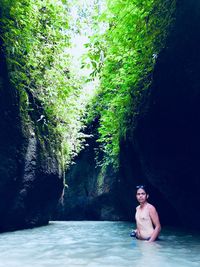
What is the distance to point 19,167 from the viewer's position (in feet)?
30.9

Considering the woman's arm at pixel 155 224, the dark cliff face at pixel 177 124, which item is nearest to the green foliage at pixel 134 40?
the dark cliff face at pixel 177 124

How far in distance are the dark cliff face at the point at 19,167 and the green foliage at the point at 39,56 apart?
50 centimetres

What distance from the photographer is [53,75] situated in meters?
11.1

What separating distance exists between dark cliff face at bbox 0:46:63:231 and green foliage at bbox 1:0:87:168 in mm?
504

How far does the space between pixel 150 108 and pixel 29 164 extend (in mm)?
4242

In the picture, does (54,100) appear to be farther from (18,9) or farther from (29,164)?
(18,9)

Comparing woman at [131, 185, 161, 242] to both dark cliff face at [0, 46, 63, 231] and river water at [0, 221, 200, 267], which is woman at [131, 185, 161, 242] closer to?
river water at [0, 221, 200, 267]

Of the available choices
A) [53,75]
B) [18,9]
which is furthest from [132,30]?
[53,75]

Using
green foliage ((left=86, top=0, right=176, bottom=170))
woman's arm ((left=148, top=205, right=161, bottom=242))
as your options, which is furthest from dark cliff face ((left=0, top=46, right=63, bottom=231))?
woman's arm ((left=148, top=205, right=161, bottom=242))

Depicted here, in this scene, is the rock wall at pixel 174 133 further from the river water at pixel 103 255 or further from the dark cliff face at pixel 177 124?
the river water at pixel 103 255

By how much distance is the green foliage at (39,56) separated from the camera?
27.3ft

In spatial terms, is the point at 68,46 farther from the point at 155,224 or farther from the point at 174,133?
the point at 155,224

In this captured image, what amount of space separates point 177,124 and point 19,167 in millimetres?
4713

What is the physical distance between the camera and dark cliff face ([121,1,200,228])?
22.6 feet
